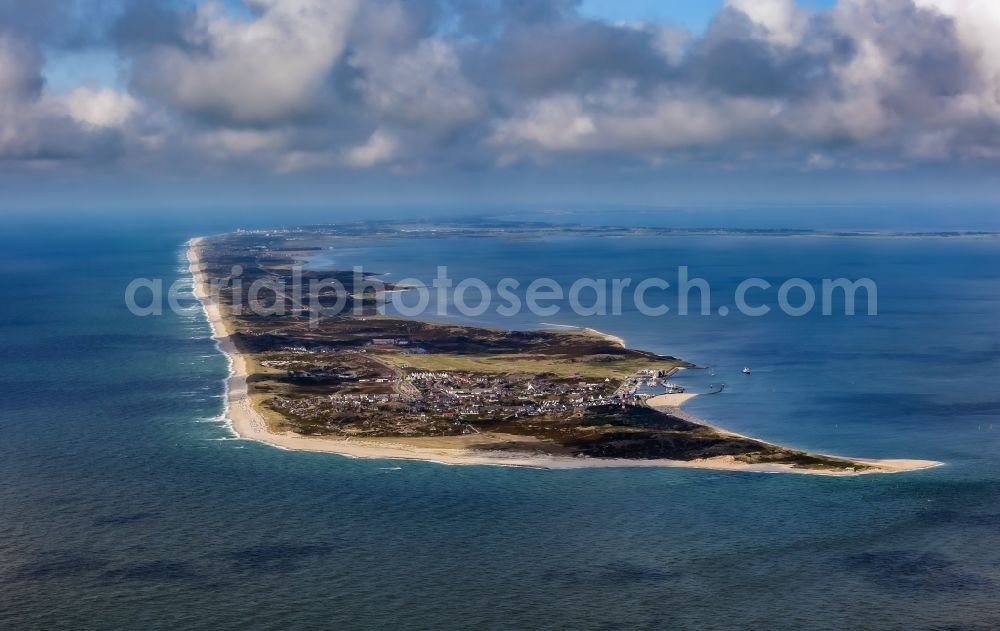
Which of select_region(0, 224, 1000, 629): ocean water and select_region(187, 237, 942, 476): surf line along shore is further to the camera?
select_region(187, 237, 942, 476): surf line along shore

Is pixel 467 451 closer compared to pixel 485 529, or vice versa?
pixel 485 529

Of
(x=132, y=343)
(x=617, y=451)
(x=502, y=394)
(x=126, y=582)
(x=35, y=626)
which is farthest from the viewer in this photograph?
(x=132, y=343)

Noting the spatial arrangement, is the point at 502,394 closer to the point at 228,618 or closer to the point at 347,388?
the point at 347,388

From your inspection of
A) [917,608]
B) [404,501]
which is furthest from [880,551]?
[404,501]

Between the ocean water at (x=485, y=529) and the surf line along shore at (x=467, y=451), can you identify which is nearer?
the ocean water at (x=485, y=529)

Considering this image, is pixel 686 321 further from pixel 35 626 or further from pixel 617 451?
pixel 35 626

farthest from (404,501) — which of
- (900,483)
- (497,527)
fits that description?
(900,483)

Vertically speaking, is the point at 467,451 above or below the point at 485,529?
above

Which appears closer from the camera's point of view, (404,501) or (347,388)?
(404,501)

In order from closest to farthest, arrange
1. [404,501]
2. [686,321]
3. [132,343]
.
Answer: [404,501], [132,343], [686,321]
